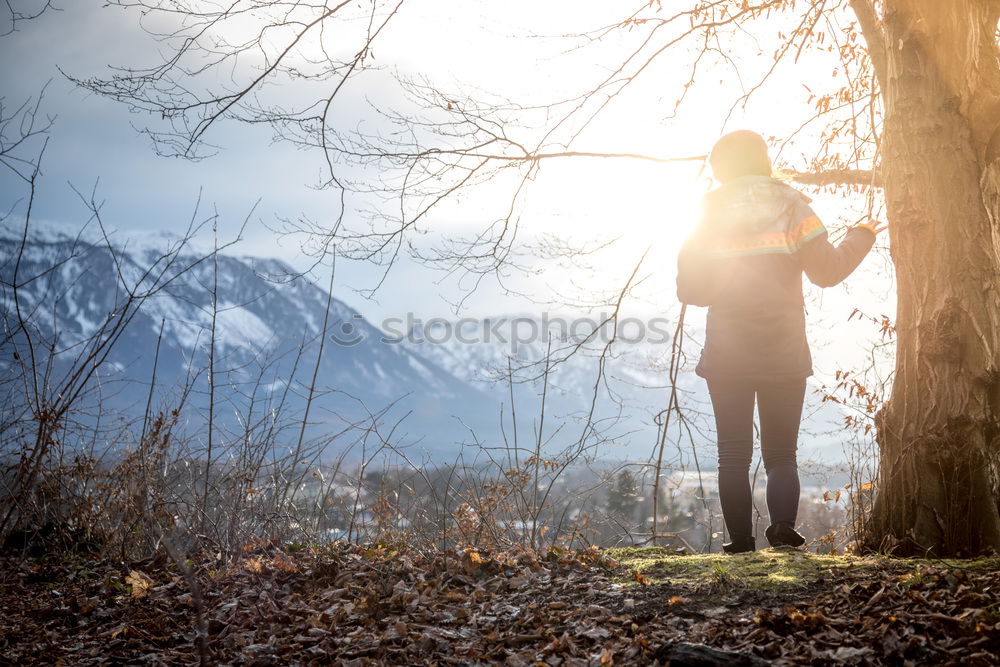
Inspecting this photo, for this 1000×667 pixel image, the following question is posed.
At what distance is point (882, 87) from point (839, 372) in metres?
3.07

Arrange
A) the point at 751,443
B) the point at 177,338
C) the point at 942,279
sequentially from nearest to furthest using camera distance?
the point at 942,279
the point at 751,443
the point at 177,338

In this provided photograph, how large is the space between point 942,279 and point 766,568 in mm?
1769

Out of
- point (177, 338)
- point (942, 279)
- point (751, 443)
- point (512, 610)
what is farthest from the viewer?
point (177, 338)

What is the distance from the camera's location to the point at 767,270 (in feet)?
11.8

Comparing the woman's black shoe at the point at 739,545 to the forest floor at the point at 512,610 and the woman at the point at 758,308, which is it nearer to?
the woman at the point at 758,308

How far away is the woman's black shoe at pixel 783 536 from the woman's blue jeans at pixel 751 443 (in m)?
0.03

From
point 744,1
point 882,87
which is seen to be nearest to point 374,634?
point 882,87

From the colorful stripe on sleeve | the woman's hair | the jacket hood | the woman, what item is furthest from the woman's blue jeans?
the woman's hair

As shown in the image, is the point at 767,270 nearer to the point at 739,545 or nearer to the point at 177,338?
the point at 739,545

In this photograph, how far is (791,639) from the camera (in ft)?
7.65

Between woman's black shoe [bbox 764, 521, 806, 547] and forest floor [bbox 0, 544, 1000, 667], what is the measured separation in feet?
0.50

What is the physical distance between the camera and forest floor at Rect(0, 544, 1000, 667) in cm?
233

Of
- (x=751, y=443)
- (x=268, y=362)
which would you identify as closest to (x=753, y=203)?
(x=751, y=443)

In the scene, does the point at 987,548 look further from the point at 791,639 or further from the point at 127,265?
the point at 127,265
